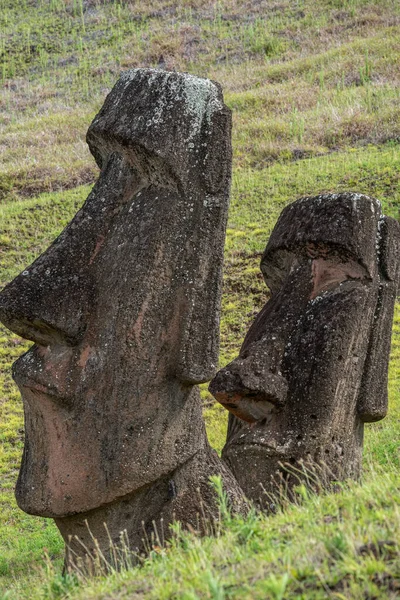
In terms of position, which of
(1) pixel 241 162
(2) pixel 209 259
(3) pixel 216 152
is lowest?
(1) pixel 241 162

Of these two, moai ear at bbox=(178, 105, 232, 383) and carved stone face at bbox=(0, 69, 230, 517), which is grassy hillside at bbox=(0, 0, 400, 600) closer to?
carved stone face at bbox=(0, 69, 230, 517)

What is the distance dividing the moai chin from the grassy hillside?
1.85 feet

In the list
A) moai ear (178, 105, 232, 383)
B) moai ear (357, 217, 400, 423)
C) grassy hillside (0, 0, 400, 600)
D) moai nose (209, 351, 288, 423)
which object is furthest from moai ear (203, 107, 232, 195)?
moai ear (357, 217, 400, 423)

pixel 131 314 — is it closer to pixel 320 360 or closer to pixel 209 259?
pixel 209 259

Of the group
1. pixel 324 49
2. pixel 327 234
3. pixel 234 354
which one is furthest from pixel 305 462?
pixel 324 49

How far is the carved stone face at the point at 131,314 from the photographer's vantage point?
600cm

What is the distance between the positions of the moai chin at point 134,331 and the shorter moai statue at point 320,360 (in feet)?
3.86

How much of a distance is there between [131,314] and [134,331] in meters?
0.10

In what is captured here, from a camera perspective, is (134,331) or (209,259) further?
(209,259)

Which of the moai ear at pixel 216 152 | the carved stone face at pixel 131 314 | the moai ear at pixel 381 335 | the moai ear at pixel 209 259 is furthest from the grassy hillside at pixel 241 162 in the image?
the moai ear at pixel 216 152

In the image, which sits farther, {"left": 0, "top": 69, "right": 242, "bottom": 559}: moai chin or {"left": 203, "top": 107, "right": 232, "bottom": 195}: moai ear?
{"left": 203, "top": 107, "right": 232, "bottom": 195}: moai ear

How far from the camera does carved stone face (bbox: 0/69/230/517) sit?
6.00m

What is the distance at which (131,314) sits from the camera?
607 centimetres

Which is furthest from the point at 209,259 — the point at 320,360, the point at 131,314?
the point at 320,360
